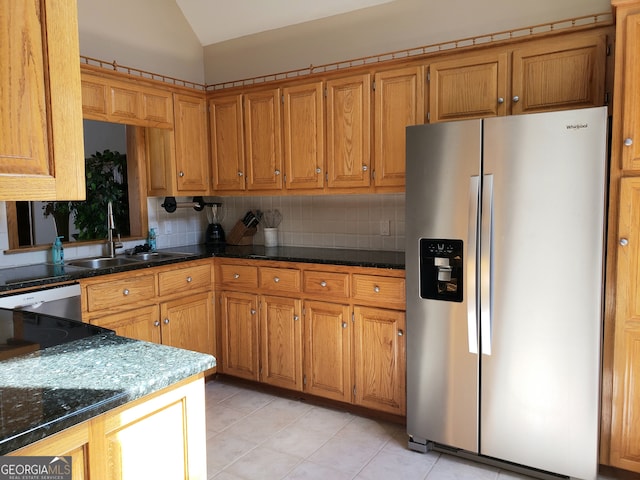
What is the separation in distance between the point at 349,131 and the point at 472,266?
4.07ft

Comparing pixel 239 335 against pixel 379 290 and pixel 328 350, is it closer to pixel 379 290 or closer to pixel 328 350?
pixel 328 350

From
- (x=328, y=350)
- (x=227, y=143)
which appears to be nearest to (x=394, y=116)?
(x=227, y=143)

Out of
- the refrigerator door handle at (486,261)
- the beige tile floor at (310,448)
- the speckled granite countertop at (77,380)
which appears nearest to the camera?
the speckled granite countertop at (77,380)

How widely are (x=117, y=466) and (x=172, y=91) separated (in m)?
2.98

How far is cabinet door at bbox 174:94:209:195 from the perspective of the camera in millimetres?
3578

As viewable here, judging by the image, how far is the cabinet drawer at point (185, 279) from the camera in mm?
3189

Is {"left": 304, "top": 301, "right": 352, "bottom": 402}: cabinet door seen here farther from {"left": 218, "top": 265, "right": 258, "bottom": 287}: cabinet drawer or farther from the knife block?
the knife block

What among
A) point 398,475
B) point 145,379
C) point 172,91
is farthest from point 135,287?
point 145,379

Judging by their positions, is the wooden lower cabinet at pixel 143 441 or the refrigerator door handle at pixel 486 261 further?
the refrigerator door handle at pixel 486 261

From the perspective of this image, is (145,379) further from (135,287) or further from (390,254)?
(390,254)

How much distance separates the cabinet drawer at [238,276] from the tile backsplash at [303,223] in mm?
553

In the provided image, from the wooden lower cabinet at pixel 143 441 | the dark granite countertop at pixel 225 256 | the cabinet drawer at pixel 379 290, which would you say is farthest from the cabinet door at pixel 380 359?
the wooden lower cabinet at pixel 143 441

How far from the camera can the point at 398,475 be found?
7.88ft

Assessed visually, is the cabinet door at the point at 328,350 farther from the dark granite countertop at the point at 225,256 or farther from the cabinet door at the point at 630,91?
the cabinet door at the point at 630,91
